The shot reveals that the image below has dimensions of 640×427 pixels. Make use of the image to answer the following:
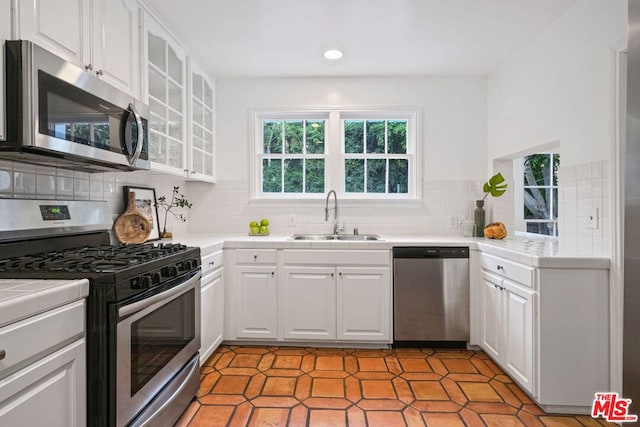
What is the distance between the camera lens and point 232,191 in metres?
3.50

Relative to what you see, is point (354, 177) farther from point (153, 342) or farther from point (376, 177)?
point (153, 342)

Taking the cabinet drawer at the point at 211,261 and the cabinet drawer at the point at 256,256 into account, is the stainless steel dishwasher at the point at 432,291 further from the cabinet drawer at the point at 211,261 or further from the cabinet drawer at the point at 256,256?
the cabinet drawer at the point at 211,261

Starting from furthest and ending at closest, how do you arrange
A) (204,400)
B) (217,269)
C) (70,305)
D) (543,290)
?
(217,269) < (204,400) < (543,290) < (70,305)

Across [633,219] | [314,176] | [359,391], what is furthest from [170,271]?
[314,176]

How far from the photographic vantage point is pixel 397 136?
140 inches

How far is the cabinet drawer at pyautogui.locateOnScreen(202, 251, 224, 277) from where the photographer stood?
2418 millimetres

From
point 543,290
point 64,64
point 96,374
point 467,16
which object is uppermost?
point 467,16

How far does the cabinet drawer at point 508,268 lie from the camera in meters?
2.05

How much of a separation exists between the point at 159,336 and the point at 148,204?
131 cm

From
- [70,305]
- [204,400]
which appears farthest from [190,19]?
[204,400]

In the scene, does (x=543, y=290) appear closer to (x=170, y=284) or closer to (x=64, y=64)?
(x=170, y=284)

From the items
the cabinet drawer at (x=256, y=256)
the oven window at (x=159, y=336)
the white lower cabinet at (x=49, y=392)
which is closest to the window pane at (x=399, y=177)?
the cabinet drawer at (x=256, y=256)

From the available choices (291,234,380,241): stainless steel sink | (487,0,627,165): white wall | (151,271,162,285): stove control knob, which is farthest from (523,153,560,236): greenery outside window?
(151,271,162,285): stove control knob

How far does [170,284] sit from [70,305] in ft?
1.83
